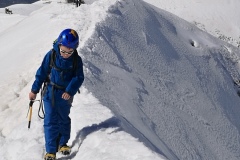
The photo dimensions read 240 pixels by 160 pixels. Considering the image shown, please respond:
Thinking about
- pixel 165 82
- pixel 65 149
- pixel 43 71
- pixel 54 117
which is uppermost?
pixel 43 71

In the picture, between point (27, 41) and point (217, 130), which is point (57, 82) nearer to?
point (27, 41)

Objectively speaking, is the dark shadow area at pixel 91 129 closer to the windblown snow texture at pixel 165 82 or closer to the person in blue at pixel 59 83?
the person in blue at pixel 59 83

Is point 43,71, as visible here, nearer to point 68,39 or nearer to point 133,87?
point 68,39

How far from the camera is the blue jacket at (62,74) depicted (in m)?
5.29

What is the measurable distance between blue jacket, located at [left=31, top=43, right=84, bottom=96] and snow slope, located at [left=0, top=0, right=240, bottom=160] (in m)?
0.78

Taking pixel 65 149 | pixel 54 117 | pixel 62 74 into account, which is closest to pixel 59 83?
pixel 62 74

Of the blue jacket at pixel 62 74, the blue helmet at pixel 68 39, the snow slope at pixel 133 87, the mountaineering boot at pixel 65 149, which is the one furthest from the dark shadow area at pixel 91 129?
the blue helmet at pixel 68 39

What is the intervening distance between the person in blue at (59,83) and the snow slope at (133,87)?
32 cm

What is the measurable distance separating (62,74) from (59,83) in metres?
0.13

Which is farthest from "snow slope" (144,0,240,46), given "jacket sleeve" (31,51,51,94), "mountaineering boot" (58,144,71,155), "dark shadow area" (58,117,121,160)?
"jacket sleeve" (31,51,51,94)

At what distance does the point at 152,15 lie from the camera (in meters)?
16.7

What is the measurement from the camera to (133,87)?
1030 cm

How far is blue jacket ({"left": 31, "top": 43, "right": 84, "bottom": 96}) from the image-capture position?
5285 millimetres

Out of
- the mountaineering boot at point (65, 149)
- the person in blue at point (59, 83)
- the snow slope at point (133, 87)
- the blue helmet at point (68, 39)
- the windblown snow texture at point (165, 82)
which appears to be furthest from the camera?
the windblown snow texture at point (165, 82)
